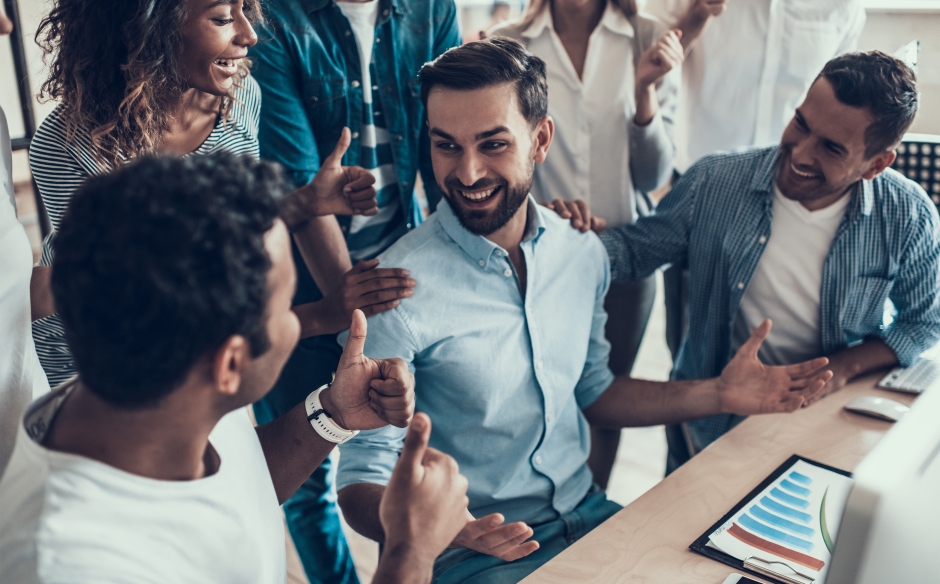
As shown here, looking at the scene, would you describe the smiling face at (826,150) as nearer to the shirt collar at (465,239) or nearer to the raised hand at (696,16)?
the raised hand at (696,16)

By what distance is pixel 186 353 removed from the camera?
0.74 m

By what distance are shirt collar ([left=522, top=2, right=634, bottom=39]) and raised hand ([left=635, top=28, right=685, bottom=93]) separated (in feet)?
0.44

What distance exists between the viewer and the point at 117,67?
4.33ft

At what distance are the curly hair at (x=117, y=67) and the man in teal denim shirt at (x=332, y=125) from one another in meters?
0.33

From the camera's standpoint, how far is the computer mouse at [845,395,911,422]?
1482 millimetres

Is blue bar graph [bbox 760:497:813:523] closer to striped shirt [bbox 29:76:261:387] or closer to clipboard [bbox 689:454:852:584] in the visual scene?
clipboard [bbox 689:454:852:584]

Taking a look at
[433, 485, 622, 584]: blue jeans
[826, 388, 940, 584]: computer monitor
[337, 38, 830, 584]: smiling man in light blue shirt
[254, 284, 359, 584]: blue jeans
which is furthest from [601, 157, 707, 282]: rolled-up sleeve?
[826, 388, 940, 584]: computer monitor

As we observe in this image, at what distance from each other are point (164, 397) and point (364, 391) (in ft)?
1.36

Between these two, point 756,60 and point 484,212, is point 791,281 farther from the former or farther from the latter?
point 484,212

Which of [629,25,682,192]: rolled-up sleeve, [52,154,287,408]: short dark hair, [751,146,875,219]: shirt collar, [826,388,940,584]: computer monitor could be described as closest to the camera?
[826,388,940,584]: computer monitor

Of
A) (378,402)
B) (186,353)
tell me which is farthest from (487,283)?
(186,353)

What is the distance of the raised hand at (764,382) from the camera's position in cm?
142

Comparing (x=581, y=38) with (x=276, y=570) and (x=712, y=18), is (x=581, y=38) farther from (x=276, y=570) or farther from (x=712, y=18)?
(x=276, y=570)

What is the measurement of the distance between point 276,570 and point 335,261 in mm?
813
